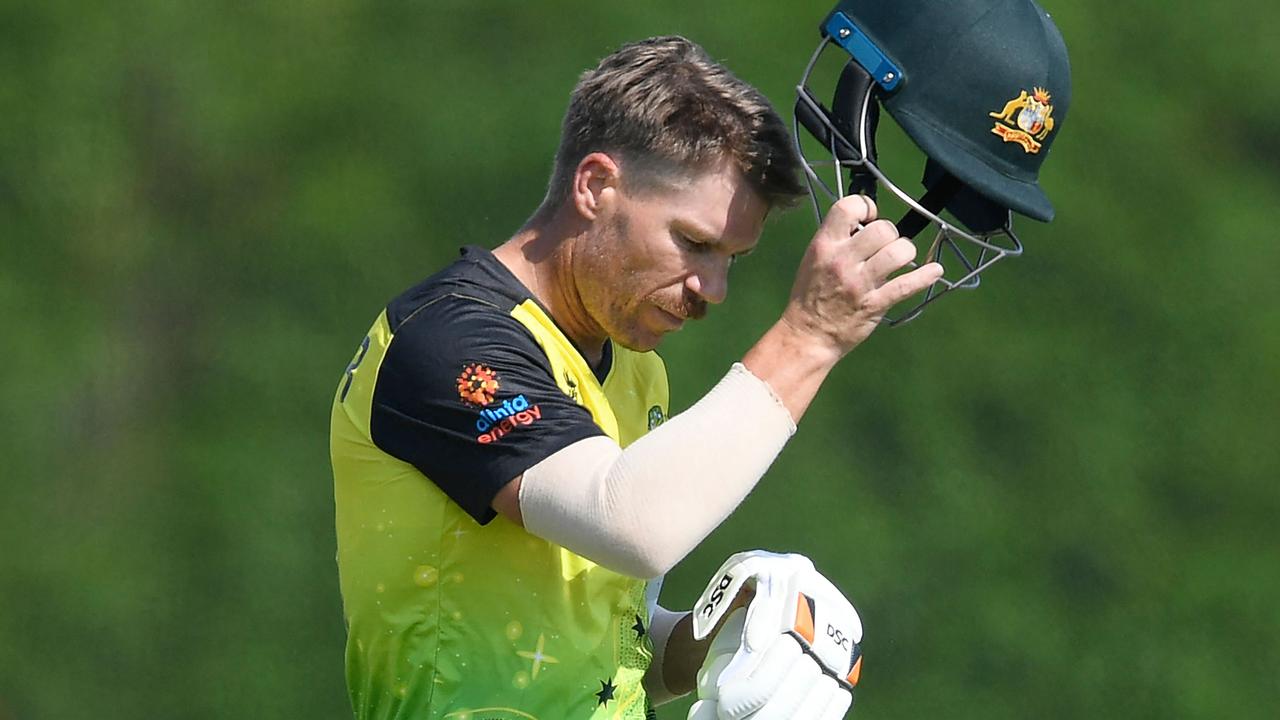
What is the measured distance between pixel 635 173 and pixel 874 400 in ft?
6.65

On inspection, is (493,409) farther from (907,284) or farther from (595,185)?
(907,284)

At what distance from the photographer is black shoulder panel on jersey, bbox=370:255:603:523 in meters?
1.95

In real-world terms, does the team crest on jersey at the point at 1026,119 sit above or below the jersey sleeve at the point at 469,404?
above

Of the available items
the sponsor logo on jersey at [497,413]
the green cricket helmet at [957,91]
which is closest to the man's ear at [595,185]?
the green cricket helmet at [957,91]

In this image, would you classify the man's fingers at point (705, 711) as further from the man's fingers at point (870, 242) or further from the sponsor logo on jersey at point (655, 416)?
the man's fingers at point (870, 242)

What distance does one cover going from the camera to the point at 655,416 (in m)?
2.39

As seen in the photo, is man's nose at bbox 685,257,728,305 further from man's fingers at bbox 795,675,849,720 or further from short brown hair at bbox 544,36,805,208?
man's fingers at bbox 795,675,849,720

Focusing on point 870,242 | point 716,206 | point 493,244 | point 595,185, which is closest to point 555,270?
point 595,185

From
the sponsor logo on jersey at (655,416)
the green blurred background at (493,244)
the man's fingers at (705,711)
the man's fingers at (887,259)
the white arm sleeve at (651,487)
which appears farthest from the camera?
the green blurred background at (493,244)

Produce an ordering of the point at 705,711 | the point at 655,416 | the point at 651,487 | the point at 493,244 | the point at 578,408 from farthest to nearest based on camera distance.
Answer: the point at 493,244
the point at 655,416
the point at 705,711
the point at 578,408
the point at 651,487

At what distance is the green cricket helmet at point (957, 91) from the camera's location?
2.06 metres

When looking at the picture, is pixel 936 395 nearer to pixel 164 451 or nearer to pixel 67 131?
pixel 164 451

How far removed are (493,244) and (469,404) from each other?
2.18 m

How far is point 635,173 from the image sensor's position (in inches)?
85.4
